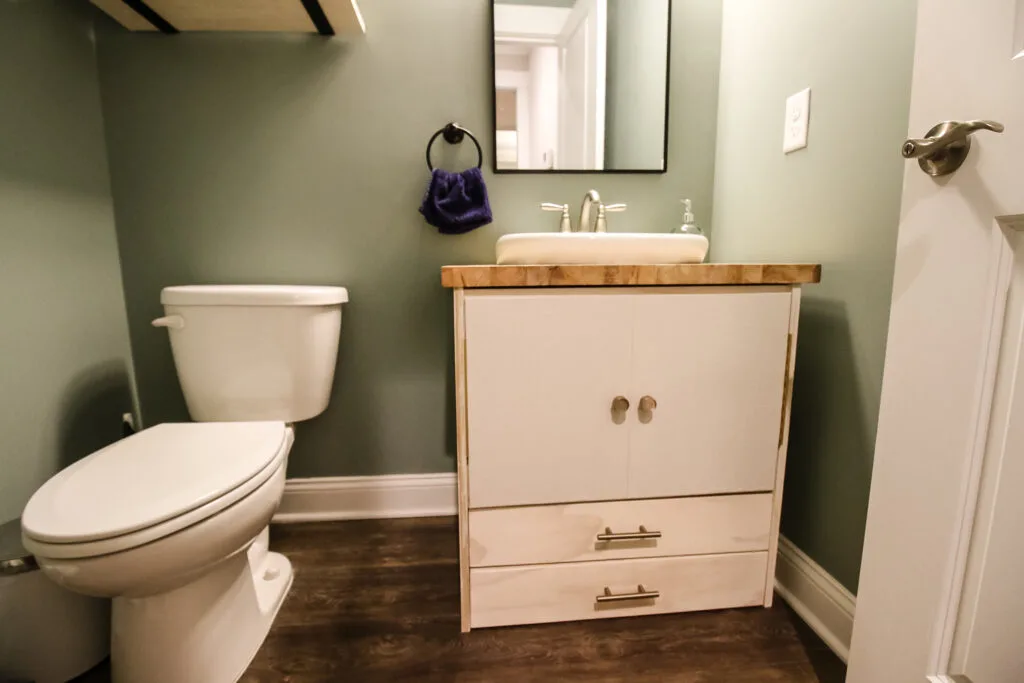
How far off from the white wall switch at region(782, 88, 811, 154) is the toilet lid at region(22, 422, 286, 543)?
1347mm

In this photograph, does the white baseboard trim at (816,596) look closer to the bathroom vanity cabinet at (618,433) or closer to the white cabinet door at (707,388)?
the bathroom vanity cabinet at (618,433)

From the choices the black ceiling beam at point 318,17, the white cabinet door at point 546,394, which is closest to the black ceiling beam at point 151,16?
the black ceiling beam at point 318,17

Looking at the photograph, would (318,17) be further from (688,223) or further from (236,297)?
(688,223)

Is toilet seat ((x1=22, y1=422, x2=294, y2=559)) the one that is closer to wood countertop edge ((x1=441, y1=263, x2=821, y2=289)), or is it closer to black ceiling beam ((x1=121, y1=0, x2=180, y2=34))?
wood countertop edge ((x1=441, y1=263, x2=821, y2=289))

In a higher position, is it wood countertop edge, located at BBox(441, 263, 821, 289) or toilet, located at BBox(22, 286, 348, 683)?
wood countertop edge, located at BBox(441, 263, 821, 289)

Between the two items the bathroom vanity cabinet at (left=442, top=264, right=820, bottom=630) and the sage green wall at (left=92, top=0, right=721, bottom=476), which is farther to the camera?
the sage green wall at (left=92, top=0, right=721, bottom=476)

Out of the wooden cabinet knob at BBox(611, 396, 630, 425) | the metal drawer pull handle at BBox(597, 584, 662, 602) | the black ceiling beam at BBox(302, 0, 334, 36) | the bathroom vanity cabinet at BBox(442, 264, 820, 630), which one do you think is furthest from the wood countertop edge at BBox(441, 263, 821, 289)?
the black ceiling beam at BBox(302, 0, 334, 36)

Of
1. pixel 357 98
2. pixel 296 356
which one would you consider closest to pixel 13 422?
pixel 296 356

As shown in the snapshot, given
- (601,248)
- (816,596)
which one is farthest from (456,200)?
(816,596)

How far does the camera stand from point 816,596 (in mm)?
1044

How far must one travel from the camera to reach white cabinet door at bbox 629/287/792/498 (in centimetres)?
96

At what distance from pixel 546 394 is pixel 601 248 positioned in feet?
1.11

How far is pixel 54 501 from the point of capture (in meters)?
0.75

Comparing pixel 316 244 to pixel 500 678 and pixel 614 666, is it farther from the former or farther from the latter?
pixel 614 666
